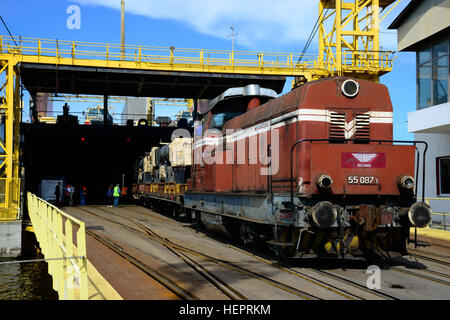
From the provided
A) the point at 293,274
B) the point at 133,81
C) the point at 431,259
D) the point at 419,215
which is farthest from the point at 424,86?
the point at 133,81


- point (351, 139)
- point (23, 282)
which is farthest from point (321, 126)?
point (23, 282)

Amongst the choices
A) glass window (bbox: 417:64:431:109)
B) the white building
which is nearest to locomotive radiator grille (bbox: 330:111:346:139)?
the white building

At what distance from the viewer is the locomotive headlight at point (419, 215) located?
8.02 metres

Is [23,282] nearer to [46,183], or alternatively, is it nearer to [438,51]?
[438,51]

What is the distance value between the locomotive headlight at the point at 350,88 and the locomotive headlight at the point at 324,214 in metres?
2.29

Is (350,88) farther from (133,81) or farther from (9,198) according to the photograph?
(133,81)

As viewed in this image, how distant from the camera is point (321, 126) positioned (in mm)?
8680

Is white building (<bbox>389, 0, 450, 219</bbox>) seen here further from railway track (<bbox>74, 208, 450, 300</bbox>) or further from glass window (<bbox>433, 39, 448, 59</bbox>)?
railway track (<bbox>74, 208, 450, 300</bbox>)

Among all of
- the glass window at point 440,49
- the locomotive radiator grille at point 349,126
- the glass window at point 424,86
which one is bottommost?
the locomotive radiator grille at point 349,126

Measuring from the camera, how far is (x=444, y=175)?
18.9 meters

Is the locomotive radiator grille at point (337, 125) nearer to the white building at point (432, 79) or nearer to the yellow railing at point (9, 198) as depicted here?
the white building at point (432, 79)

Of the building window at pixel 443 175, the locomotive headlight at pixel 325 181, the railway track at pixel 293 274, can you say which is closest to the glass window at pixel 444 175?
the building window at pixel 443 175

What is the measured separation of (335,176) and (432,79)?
13209 mm

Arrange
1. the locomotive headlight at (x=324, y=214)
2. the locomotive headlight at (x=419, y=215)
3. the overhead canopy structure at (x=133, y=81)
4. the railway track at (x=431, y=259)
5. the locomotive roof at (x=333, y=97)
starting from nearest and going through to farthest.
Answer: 1. the locomotive headlight at (x=324, y=214)
2. the locomotive headlight at (x=419, y=215)
3. the locomotive roof at (x=333, y=97)
4. the railway track at (x=431, y=259)
5. the overhead canopy structure at (x=133, y=81)
